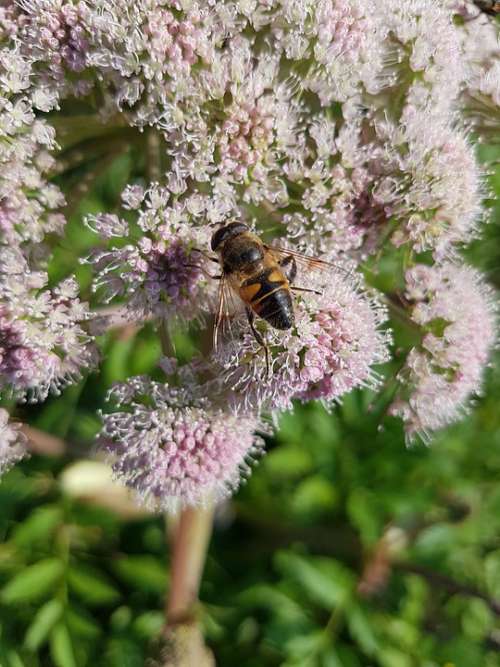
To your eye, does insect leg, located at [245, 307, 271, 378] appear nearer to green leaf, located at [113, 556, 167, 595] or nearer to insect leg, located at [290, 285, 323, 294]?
insect leg, located at [290, 285, 323, 294]

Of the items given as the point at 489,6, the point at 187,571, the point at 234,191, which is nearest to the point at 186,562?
the point at 187,571

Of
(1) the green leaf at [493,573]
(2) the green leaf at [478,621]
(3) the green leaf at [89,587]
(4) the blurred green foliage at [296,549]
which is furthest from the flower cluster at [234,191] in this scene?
(2) the green leaf at [478,621]

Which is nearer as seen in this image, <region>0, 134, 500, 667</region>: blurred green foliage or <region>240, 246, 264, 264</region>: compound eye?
<region>240, 246, 264, 264</region>: compound eye

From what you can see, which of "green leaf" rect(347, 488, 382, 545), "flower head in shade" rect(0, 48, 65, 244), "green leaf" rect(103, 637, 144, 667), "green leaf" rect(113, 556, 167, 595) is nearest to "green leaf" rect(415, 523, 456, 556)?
"green leaf" rect(347, 488, 382, 545)

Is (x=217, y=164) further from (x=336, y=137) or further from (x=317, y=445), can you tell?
(x=317, y=445)

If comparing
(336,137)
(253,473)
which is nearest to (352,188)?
(336,137)

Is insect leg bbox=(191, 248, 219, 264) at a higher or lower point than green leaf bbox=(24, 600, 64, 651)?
higher

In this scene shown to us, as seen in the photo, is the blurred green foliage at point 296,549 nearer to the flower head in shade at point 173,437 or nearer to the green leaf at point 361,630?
the green leaf at point 361,630
